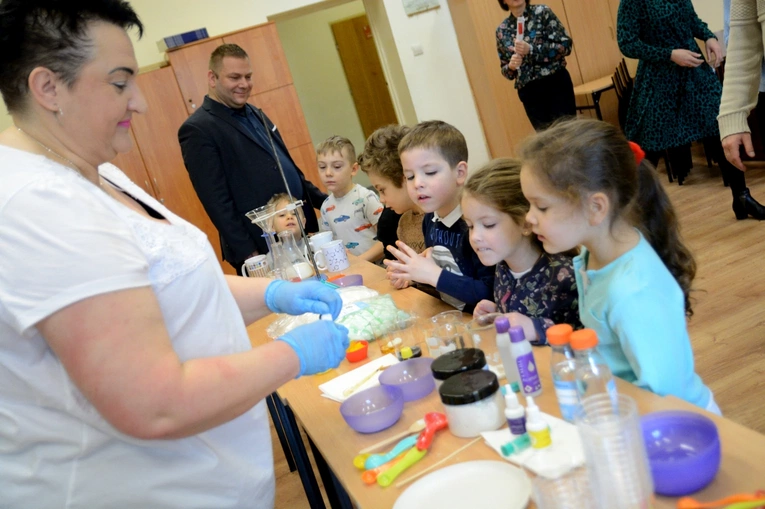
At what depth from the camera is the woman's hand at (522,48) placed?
441 centimetres

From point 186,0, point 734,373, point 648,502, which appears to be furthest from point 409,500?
point 186,0

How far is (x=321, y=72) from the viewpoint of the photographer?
352 inches

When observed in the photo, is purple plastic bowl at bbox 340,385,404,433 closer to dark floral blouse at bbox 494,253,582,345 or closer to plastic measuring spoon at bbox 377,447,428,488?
plastic measuring spoon at bbox 377,447,428,488

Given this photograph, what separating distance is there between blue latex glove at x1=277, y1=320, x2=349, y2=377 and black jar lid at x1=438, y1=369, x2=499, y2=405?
0.72 ft

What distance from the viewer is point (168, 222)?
1.24m

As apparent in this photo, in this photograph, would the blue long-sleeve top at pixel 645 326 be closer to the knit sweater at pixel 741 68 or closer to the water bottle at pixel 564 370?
the water bottle at pixel 564 370

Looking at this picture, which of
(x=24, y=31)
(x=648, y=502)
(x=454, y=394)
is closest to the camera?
(x=648, y=502)

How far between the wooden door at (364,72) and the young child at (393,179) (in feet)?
20.5

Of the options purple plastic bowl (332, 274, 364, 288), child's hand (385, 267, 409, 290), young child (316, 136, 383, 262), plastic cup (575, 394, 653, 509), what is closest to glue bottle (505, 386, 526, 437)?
plastic cup (575, 394, 653, 509)

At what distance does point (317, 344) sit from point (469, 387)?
0.29 m

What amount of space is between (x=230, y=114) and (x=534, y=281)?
7.57 feet

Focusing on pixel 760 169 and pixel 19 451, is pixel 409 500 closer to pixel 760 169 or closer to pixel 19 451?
pixel 19 451

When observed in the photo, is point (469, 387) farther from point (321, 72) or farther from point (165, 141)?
point (321, 72)

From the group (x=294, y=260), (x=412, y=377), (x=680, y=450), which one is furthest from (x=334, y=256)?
(x=680, y=450)
